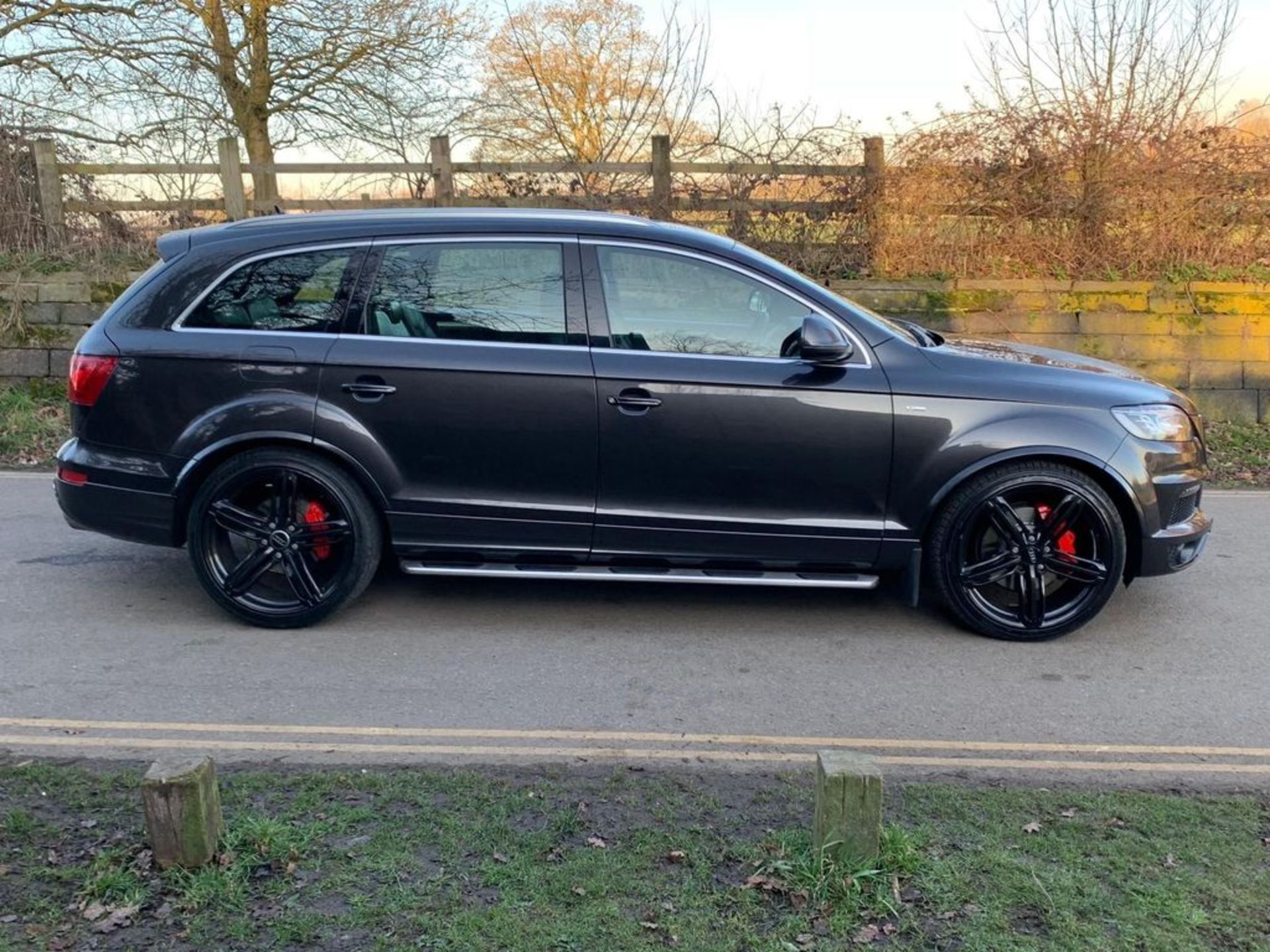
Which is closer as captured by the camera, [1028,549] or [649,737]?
[649,737]

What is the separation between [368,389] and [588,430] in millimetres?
1019

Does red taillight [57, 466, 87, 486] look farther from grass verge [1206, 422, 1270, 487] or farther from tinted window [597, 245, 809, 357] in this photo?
grass verge [1206, 422, 1270, 487]

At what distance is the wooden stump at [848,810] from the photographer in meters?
2.98

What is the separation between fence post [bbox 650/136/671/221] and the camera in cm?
1134

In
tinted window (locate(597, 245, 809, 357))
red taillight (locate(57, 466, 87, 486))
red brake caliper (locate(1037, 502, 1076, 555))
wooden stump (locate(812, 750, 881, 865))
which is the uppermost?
tinted window (locate(597, 245, 809, 357))

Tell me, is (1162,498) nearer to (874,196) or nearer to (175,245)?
(175,245)

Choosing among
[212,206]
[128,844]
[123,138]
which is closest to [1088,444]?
[128,844]

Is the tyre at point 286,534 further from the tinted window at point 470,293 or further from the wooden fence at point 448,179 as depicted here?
the wooden fence at point 448,179

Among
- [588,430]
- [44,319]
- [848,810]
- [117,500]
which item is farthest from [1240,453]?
[44,319]

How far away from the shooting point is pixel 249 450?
5066 mm

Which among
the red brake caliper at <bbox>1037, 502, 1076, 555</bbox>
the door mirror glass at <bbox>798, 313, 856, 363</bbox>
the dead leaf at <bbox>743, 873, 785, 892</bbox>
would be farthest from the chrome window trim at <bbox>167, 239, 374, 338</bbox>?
the red brake caliper at <bbox>1037, 502, 1076, 555</bbox>

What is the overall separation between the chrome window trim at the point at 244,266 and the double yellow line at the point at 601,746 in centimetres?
184

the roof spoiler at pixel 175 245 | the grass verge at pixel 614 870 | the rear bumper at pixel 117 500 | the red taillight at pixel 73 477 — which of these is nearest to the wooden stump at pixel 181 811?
the grass verge at pixel 614 870

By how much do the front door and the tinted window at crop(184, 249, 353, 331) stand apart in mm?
1237
